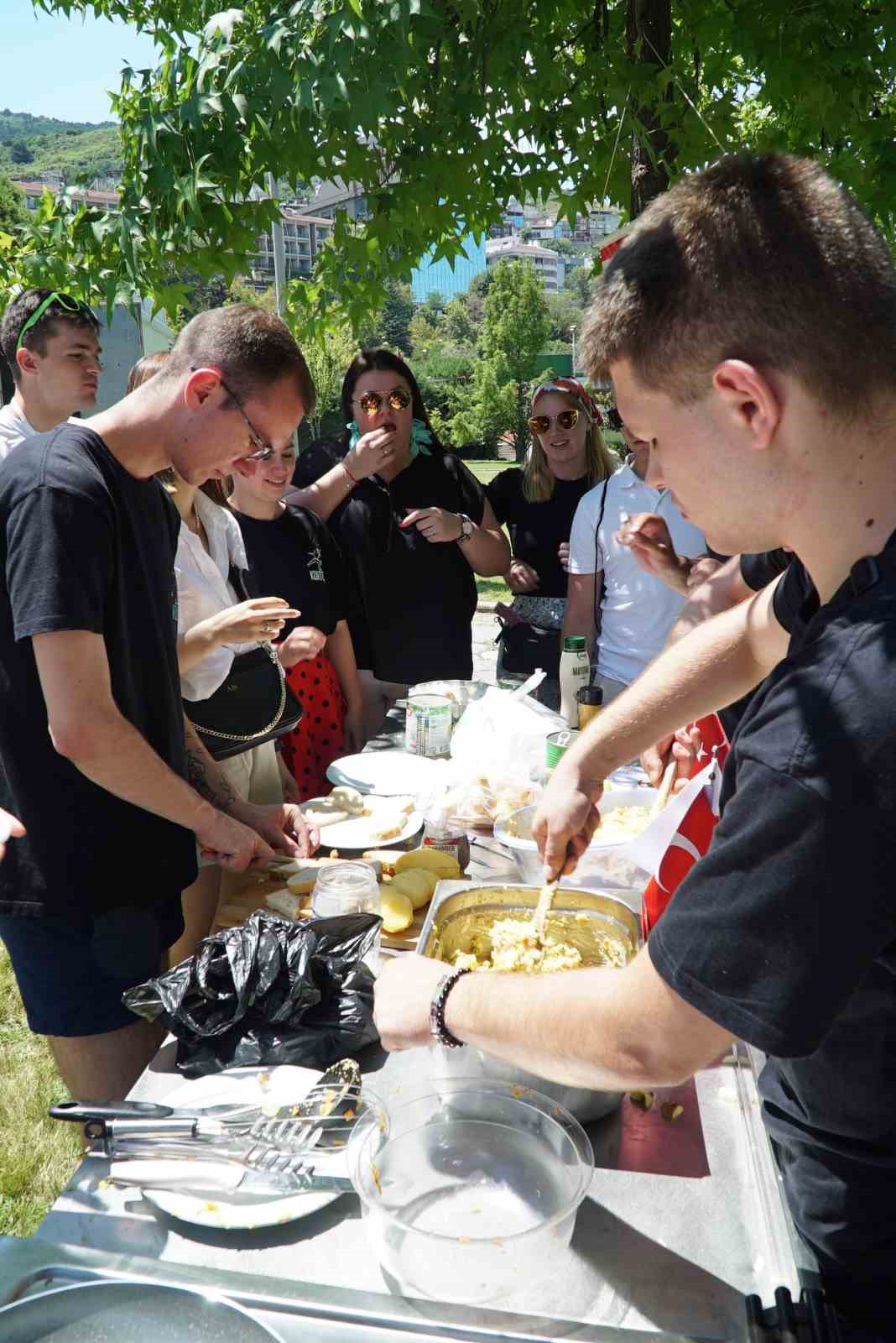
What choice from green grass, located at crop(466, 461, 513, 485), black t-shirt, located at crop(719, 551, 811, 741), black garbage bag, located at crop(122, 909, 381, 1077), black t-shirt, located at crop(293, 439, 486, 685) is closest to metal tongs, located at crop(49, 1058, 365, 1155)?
black garbage bag, located at crop(122, 909, 381, 1077)

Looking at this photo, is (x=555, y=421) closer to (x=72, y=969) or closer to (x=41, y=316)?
(x=41, y=316)

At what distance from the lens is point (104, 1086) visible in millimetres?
2127

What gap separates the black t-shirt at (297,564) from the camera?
3.83m

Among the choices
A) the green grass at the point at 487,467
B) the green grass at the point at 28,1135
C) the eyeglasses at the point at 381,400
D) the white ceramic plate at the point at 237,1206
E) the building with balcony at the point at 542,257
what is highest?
the building with balcony at the point at 542,257

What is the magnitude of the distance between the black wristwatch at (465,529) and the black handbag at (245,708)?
161 centimetres

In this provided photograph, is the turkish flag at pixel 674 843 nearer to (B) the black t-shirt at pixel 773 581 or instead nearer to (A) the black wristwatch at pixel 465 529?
(B) the black t-shirt at pixel 773 581

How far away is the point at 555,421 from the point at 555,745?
7.63ft

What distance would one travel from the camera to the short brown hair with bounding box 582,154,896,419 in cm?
93

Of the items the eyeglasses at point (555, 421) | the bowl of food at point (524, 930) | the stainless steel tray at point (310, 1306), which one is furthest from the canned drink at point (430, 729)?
the stainless steel tray at point (310, 1306)

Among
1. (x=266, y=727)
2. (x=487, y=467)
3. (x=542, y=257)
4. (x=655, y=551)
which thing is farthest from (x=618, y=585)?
(x=542, y=257)

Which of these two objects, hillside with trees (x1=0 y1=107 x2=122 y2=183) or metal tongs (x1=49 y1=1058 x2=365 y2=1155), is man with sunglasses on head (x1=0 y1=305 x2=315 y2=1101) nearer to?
metal tongs (x1=49 y1=1058 x2=365 y2=1155)

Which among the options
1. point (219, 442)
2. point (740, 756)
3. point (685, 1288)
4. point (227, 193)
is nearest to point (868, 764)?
point (740, 756)

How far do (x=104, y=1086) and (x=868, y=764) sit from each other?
6.31 feet

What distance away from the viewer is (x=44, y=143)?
11931 centimetres
